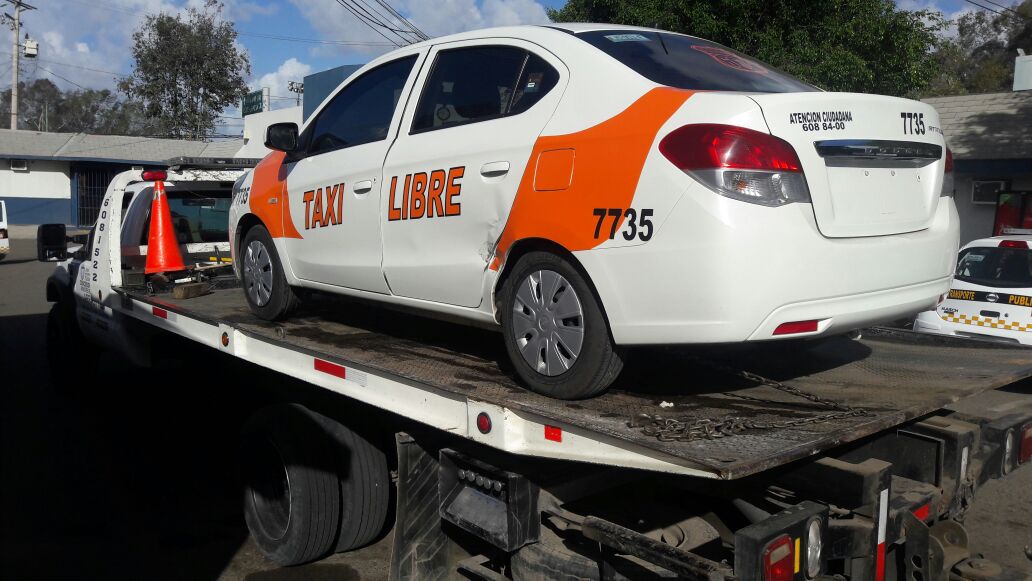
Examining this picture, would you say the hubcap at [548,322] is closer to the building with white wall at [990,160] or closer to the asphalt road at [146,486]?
the asphalt road at [146,486]

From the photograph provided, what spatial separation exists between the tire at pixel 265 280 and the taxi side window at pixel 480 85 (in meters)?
1.46

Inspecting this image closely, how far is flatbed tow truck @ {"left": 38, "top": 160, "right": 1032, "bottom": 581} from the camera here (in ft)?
9.25

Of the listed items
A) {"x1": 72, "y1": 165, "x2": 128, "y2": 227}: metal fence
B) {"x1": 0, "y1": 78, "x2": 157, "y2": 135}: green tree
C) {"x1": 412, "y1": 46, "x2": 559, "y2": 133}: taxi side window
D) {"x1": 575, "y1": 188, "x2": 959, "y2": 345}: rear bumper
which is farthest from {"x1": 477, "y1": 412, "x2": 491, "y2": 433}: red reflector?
{"x1": 0, "y1": 78, "x2": 157, "y2": 135}: green tree

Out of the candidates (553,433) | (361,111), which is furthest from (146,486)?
(553,433)

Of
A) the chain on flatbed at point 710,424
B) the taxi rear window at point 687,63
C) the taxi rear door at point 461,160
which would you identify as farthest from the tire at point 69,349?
the chain on flatbed at point 710,424

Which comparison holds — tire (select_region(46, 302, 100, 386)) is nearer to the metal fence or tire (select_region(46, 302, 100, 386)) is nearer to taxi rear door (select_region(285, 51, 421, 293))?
taxi rear door (select_region(285, 51, 421, 293))

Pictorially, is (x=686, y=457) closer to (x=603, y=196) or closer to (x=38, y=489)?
(x=603, y=196)

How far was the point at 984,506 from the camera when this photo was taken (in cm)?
575

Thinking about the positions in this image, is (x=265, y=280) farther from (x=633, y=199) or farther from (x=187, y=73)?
(x=187, y=73)

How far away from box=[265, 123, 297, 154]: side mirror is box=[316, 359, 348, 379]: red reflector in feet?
4.85

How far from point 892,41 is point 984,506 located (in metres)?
8.50

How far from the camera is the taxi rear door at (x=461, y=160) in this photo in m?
3.58

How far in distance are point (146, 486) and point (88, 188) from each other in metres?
37.0

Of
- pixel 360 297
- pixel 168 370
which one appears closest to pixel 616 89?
pixel 360 297
